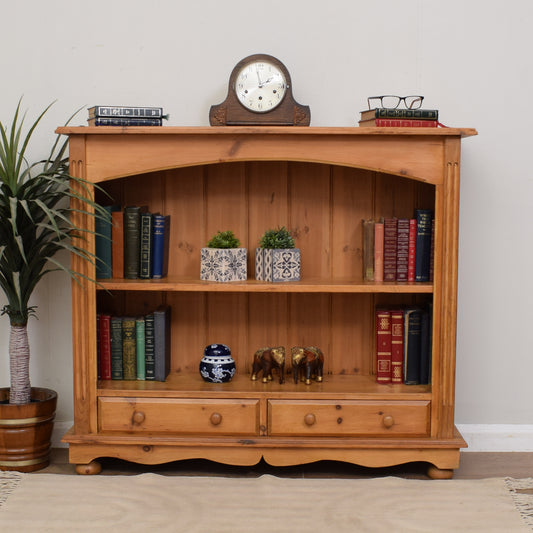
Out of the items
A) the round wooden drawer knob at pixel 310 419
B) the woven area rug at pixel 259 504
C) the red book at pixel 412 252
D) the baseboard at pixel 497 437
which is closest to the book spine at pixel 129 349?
the woven area rug at pixel 259 504

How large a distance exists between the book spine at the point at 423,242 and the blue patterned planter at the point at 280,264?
0.42 meters

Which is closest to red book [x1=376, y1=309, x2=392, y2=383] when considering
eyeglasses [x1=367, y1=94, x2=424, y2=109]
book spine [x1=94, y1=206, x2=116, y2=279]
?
eyeglasses [x1=367, y1=94, x2=424, y2=109]

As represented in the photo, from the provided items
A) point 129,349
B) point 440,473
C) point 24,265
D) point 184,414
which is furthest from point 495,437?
point 24,265

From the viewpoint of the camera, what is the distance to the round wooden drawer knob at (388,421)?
2.41 meters

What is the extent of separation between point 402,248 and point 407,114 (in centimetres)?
47

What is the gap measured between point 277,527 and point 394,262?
3.31 ft

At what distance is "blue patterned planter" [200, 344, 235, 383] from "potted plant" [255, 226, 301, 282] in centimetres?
31

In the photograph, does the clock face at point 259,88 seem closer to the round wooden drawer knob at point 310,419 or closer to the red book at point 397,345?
the red book at point 397,345

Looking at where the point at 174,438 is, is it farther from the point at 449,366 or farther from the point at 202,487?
the point at 449,366

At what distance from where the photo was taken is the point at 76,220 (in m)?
2.40

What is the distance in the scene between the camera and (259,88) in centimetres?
246

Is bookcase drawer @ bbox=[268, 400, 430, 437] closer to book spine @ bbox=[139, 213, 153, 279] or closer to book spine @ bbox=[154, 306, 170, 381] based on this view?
book spine @ bbox=[154, 306, 170, 381]

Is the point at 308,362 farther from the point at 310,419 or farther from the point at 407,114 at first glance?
the point at 407,114

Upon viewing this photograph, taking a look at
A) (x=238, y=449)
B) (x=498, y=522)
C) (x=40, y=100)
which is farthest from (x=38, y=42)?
(x=498, y=522)
